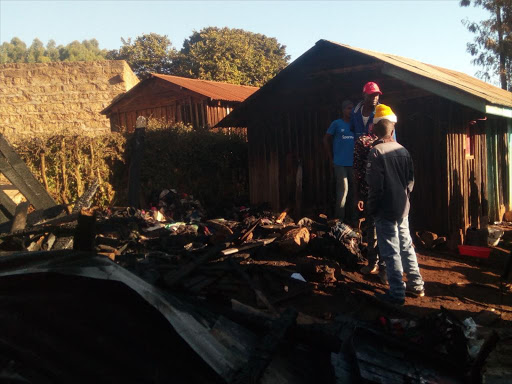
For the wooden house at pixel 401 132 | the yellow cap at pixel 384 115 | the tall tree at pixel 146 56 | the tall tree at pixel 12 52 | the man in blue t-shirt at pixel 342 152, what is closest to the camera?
the yellow cap at pixel 384 115

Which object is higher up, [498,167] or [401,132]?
[401,132]

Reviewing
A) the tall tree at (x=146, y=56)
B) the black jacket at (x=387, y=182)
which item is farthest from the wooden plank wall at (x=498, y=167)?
the tall tree at (x=146, y=56)

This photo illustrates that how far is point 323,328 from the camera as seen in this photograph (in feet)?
10.2

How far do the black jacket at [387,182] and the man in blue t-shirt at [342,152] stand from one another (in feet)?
10.3

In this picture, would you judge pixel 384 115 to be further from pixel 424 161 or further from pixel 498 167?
pixel 498 167

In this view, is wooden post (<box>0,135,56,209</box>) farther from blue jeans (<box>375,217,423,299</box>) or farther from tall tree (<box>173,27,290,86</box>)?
tall tree (<box>173,27,290,86</box>)

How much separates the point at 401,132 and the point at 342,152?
53.9 inches

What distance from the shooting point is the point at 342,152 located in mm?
8188

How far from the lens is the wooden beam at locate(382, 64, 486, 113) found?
6.78 meters

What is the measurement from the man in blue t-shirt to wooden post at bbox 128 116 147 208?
442 centimetres

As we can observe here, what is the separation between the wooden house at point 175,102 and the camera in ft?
58.7

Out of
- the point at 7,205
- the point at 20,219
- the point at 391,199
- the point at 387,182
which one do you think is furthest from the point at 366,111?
the point at 7,205

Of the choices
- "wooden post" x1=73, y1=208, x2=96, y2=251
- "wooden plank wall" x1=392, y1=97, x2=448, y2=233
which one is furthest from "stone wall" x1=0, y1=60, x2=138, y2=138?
"wooden post" x1=73, y1=208, x2=96, y2=251

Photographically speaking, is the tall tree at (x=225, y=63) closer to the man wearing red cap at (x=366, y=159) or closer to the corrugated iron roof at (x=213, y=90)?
the corrugated iron roof at (x=213, y=90)
